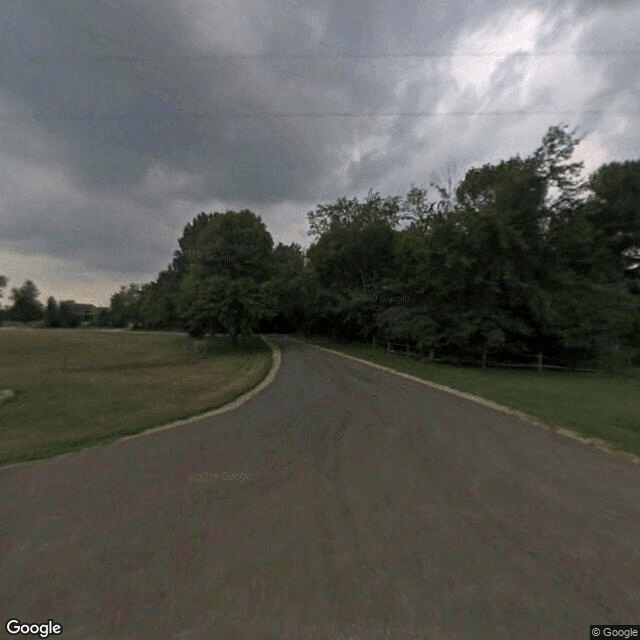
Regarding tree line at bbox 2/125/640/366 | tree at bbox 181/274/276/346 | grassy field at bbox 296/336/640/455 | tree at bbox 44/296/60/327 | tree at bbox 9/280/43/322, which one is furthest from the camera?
tree at bbox 9/280/43/322

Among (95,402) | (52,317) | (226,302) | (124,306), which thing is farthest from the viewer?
(124,306)

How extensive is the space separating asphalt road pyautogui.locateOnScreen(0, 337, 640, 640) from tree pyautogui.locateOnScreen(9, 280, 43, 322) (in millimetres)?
120596

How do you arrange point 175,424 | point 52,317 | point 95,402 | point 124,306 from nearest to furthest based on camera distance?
point 175,424, point 95,402, point 52,317, point 124,306

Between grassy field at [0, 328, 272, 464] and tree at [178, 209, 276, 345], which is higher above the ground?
tree at [178, 209, 276, 345]

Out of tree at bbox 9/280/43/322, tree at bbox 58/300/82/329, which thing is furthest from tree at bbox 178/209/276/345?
tree at bbox 9/280/43/322

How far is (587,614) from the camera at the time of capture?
2123 millimetres

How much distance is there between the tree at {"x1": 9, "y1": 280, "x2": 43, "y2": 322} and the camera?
9338 centimetres

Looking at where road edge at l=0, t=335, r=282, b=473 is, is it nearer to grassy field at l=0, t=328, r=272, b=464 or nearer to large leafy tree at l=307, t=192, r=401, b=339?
grassy field at l=0, t=328, r=272, b=464

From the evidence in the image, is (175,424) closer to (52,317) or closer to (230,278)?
(230,278)

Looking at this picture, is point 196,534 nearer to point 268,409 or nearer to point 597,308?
point 268,409

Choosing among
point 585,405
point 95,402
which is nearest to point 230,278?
point 95,402

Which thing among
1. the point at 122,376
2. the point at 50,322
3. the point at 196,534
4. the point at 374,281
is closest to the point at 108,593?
the point at 196,534

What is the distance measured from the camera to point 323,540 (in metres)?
2.88

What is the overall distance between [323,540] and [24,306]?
415ft
